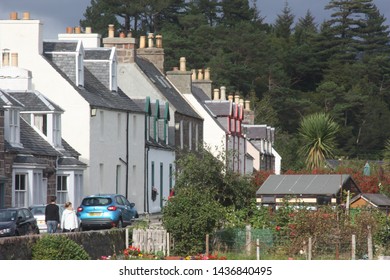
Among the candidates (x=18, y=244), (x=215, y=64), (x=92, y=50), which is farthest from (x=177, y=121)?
(x=215, y=64)

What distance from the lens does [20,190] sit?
5206cm

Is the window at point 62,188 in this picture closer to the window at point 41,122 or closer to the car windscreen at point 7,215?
the window at point 41,122

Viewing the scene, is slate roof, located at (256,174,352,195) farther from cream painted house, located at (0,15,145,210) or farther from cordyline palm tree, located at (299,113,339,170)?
cordyline palm tree, located at (299,113,339,170)

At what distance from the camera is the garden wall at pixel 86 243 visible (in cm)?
3250

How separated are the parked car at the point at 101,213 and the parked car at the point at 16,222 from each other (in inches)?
277

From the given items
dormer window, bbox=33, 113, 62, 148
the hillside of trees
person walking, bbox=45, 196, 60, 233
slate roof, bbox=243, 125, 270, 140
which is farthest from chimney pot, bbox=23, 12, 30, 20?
the hillside of trees

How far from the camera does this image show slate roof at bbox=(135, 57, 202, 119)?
76500 mm

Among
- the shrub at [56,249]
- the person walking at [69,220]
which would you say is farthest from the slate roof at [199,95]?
the shrub at [56,249]

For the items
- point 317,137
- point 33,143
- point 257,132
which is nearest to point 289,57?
point 257,132

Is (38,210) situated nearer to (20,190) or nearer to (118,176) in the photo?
(20,190)

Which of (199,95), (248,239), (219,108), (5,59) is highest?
(5,59)

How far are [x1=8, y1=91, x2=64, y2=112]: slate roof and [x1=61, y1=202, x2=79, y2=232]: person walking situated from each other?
12.3m

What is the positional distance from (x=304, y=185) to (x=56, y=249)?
26723 millimetres

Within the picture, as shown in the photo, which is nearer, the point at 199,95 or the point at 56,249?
the point at 56,249
